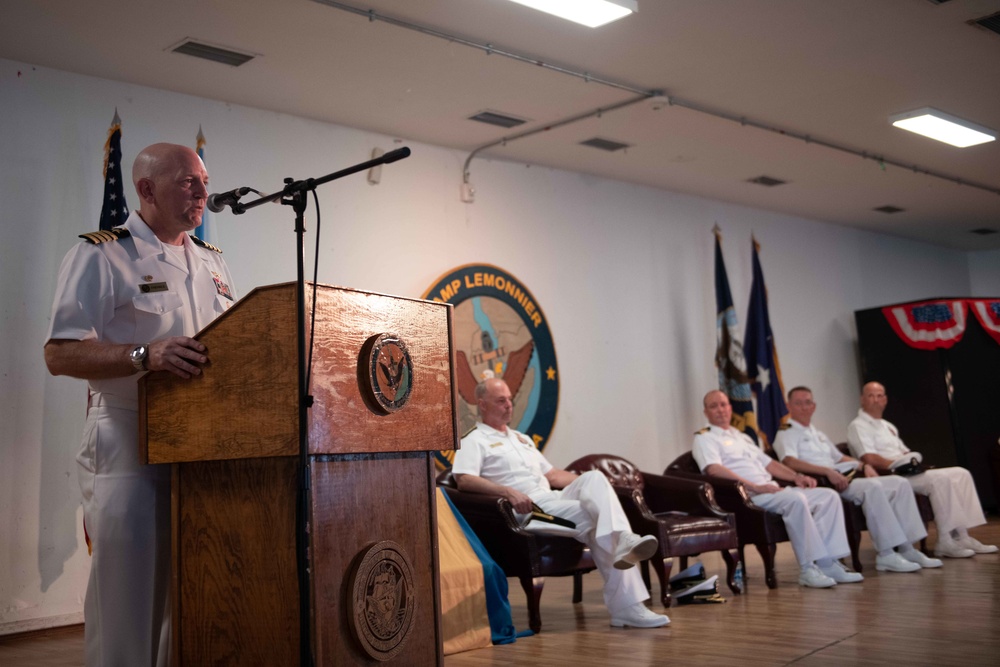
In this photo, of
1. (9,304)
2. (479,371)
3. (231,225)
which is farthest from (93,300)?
(479,371)

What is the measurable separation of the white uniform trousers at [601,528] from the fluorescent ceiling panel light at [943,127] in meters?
3.90

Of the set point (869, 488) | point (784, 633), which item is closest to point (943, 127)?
point (869, 488)

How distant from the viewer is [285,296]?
2057 mm

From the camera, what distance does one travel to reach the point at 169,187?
2.35m

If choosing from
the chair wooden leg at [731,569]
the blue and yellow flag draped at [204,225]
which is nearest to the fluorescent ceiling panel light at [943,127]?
the chair wooden leg at [731,569]

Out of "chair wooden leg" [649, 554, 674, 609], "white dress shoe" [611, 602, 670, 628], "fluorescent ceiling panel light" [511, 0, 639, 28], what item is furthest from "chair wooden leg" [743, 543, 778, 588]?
"fluorescent ceiling panel light" [511, 0, 639, 28]

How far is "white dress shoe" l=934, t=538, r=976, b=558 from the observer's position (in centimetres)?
648

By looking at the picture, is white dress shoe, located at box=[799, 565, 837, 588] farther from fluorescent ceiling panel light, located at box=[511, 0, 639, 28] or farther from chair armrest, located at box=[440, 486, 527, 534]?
fluorescent ceiling panel light, located at box=[511, 0, 639, 28]

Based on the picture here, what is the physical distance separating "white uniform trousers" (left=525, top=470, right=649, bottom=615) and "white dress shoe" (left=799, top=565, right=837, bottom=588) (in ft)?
4.67

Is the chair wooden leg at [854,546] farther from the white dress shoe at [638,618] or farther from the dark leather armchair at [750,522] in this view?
the white dress shoe at [638,618]

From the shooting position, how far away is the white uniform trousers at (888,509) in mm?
6102

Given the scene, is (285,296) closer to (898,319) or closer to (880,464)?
(880,464)

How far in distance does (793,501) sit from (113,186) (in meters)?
4.15

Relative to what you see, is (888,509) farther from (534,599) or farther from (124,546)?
(124,546)
